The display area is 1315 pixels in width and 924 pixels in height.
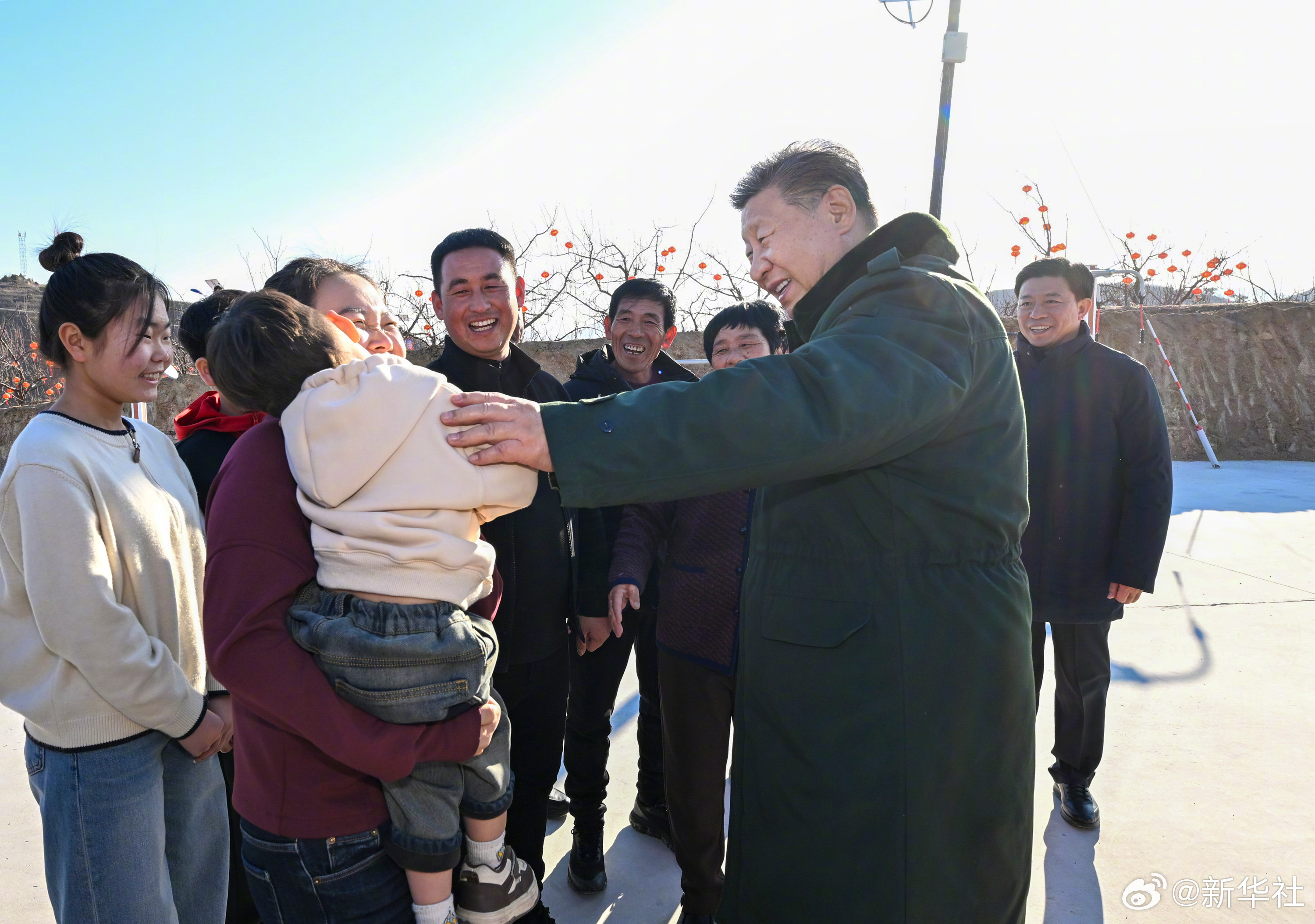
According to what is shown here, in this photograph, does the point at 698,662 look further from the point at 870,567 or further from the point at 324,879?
the point at 324,879

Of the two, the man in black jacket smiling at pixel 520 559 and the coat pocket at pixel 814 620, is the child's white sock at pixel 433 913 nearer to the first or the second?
the coat pocket at pixel 814 620

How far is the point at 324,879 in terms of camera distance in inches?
48.2

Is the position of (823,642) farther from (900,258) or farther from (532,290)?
(532,290)

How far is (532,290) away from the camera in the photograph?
36.4ft

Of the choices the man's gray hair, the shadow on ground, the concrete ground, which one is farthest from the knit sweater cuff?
the shadow on ground

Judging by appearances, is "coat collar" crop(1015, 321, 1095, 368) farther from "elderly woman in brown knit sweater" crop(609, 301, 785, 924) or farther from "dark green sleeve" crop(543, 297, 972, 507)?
"dark green sleeve" crop(543, 297, 972, 507)

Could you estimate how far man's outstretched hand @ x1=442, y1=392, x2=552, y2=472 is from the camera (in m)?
1.14

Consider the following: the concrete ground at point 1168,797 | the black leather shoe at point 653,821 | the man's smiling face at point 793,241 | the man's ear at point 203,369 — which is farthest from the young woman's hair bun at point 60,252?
the black leather shoe at point 653,821

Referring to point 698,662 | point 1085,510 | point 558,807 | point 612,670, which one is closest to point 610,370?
point 612,670

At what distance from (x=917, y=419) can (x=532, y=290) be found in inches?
412

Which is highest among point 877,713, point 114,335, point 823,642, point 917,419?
point 114,335

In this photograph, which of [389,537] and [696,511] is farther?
[696,511]

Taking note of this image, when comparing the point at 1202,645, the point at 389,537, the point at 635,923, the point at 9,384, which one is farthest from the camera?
the point at 9,384

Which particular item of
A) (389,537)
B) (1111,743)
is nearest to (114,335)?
(389,537)
